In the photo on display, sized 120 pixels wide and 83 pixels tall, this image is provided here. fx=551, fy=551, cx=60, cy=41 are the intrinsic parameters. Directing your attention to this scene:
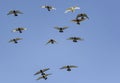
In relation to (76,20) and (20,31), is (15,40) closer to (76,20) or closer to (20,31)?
(20,31)

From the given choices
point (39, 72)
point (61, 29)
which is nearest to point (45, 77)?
point (39, 72)

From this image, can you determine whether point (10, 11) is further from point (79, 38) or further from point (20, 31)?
point (79, 38)

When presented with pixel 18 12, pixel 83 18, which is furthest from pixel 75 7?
pixel 18 12

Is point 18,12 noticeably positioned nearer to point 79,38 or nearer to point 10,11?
point 10,11

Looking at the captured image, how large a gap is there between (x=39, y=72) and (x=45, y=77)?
4.29m

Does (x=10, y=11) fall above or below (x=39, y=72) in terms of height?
above

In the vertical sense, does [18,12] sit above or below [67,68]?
above

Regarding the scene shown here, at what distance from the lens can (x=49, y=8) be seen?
14762 centimetres

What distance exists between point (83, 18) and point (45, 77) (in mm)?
18853

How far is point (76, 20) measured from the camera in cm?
14700

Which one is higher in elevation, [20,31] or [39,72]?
[20,31]

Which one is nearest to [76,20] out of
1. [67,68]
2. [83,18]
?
[83,18]

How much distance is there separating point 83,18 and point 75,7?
6.61 m

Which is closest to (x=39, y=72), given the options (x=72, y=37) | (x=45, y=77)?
(x=45, y=77)
